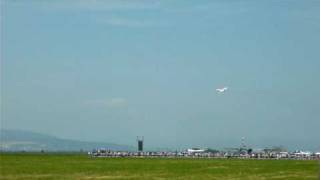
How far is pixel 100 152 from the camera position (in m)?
152

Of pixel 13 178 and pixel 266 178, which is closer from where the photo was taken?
pixel 13 178

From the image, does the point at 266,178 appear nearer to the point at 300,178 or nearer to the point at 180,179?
the point at 300,178

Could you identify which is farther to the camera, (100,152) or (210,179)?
(100,152)

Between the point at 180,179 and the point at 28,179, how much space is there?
31.6ft

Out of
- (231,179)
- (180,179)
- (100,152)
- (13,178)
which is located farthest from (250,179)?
(100,152)

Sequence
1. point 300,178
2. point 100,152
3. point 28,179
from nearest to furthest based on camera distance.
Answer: point 28,179
point 300,178
point 100,152

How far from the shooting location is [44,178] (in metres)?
44.7

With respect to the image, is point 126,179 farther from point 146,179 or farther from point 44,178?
point 44,178

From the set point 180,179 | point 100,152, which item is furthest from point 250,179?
point 100,152

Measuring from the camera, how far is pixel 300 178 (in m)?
46.3

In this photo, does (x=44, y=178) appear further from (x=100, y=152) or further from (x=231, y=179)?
(x=100, y=152)

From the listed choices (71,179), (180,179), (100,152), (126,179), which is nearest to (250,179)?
(180,179)

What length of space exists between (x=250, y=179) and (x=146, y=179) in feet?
22.4

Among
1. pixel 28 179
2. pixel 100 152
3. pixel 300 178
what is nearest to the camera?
pixel 28 179
